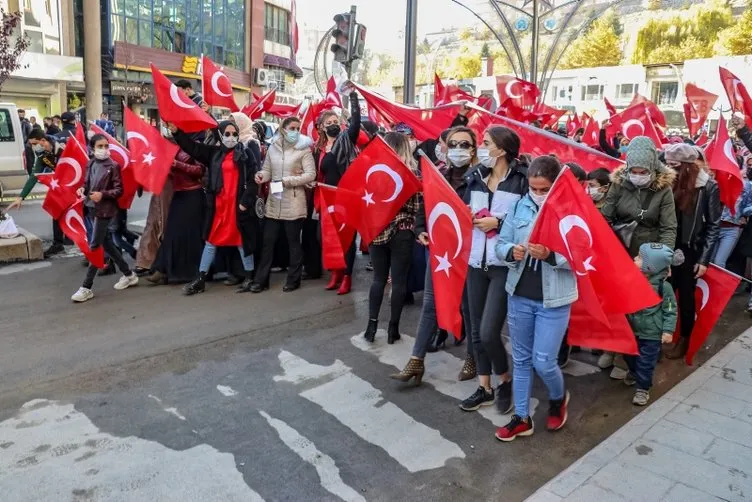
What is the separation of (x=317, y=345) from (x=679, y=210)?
3055 mm

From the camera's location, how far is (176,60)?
36.6 meters

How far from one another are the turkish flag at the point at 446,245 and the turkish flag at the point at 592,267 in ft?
2.35

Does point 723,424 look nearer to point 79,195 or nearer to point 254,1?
point 79,195

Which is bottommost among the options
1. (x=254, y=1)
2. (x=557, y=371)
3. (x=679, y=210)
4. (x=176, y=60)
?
(x=557, y=371)

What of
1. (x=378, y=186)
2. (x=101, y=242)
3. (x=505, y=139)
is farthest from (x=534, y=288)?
(x=101, y=242)

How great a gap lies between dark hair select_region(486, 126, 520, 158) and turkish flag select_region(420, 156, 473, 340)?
0.44 metres

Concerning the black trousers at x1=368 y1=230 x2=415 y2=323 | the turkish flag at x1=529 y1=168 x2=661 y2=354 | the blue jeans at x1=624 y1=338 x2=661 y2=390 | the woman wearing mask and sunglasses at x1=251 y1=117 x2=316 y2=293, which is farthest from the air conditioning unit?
the turkish flag at x1=529 y1=168 x2=661 y2=354

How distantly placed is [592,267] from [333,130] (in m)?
4.16

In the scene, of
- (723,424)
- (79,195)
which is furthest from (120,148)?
(723,424)

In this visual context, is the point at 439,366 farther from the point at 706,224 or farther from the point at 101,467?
the point at 101,467

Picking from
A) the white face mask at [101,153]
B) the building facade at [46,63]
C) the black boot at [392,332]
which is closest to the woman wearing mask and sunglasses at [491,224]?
the black boot at [392,332]

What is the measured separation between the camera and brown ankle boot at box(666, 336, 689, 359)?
5.49 meters

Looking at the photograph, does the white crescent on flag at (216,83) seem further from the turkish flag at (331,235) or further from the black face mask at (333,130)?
the turkish flag at (331,235)

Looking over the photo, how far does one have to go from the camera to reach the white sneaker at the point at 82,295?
654 cm
